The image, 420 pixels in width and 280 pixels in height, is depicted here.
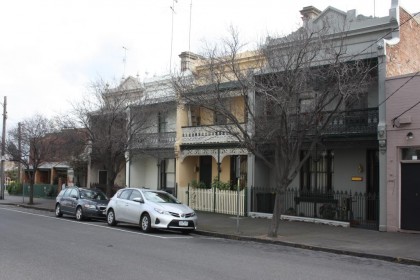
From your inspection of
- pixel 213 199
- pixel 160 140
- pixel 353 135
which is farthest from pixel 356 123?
pixel 160 140

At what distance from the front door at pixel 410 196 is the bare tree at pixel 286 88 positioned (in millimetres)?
3130

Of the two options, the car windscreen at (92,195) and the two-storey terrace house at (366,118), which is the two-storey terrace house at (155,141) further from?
the two-storey terrace house at (366,118)

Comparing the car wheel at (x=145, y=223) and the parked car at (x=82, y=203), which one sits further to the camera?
the parked car at (x=82, y=203)

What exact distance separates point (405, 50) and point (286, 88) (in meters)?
6.26

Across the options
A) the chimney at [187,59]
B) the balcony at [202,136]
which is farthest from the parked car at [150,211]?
the chimney at [187,59]

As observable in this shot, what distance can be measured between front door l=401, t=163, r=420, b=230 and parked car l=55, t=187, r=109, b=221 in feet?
38.4

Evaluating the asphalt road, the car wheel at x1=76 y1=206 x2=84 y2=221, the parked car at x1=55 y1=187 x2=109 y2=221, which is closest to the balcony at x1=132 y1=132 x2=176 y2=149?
the parked car at x1=55 y1=187 x2=109 y2=221

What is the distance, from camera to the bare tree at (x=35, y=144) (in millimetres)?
29125

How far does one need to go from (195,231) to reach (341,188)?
274 inches

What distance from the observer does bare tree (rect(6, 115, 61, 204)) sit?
2912cm

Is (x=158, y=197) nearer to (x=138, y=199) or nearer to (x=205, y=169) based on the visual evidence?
(x=138, y=199)

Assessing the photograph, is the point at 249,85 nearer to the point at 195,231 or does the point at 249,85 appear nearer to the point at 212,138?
the point at 195,231

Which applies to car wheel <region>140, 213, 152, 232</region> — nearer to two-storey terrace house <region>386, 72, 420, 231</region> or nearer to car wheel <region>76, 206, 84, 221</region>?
car wheel <region>76, 206, 84, 221</region>

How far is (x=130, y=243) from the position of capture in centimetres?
1265
